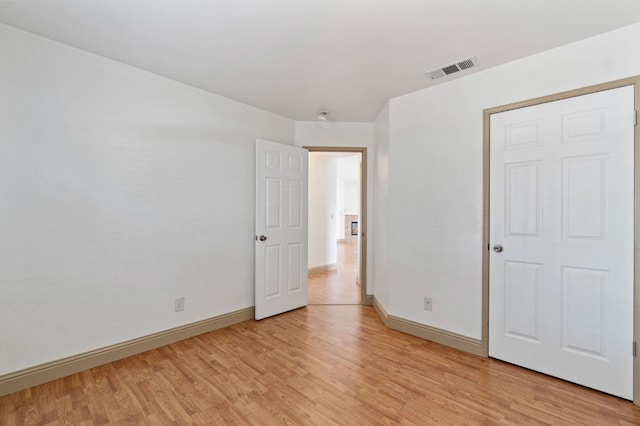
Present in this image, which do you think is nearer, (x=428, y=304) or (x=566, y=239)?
(x=566, y=239)

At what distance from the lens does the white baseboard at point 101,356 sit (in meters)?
1.97

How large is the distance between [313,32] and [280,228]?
2183mm

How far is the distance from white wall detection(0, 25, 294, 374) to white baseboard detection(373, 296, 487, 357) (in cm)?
175

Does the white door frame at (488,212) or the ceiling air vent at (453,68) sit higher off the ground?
the ceiling air vent at (453,68)

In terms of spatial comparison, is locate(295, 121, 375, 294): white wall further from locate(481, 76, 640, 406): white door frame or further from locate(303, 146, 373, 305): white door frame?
locate(481, 76, 640, 406): white door frame

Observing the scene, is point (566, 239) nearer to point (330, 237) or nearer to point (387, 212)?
point (387, 212)

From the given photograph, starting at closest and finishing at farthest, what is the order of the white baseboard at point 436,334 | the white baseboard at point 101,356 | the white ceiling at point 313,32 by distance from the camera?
the white ceiling at point 313,32, the white baseboard at point 101,356, the white baseboard at point 436,334

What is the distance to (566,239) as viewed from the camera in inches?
84.2

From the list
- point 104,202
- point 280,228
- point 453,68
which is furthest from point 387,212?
point 104,202

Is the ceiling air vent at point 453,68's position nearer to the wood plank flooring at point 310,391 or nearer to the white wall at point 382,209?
the white wall at point 382,209

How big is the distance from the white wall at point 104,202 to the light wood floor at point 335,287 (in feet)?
4.55

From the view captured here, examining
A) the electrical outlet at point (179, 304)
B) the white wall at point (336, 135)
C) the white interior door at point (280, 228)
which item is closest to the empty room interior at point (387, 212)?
the electrical outlet at point (179, 304)

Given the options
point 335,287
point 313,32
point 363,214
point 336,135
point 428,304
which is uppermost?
point 313,32

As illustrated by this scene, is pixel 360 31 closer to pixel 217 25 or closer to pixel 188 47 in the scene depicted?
pixel 217 25
